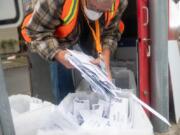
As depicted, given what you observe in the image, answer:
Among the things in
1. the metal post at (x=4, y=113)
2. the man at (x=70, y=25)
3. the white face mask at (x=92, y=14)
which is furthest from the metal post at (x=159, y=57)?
the metal post at (x=4, y=113)

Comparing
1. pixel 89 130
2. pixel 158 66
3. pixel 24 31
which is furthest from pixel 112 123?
pixel 158 66

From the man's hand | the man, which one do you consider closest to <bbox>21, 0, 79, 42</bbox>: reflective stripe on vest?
the man

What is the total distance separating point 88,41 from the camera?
2.66 meters

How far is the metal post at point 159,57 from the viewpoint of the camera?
3148 millimetres

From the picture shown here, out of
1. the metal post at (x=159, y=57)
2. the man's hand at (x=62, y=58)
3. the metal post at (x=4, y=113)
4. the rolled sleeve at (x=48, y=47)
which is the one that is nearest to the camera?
the metal post at (x=4, y=113)

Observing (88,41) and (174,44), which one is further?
(174,44)

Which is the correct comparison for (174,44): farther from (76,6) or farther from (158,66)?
(76,6)

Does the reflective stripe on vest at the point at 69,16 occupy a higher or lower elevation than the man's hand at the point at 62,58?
higher

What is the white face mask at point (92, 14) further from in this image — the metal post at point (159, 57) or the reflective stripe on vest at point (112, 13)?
the metal post at point (159, 57)

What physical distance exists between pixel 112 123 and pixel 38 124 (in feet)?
0.92

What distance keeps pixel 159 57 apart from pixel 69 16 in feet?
3.63

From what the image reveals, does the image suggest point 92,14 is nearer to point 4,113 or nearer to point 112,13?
point 112,13

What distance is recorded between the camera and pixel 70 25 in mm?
2383

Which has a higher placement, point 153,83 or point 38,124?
point 38,124
